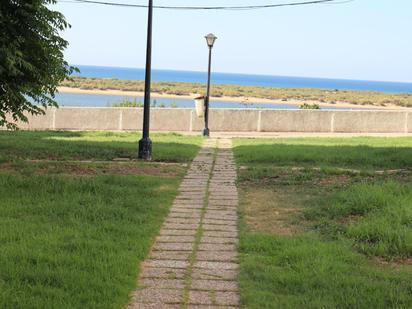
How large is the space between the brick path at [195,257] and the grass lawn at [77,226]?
15 centimetres

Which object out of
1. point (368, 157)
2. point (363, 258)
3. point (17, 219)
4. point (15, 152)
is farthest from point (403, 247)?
point (15, 152)

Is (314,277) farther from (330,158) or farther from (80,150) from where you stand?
(80,150)

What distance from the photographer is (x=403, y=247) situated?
19.3 feet

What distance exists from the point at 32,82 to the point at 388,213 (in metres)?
5.73

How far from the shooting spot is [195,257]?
560 cm

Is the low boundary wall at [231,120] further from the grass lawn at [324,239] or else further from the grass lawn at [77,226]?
the grass lawn at [324,239]

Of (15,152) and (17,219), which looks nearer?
(17,219)

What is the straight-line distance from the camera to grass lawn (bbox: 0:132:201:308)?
4.45 metres

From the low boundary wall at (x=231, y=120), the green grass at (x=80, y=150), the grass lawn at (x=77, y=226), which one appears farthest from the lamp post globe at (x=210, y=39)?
the grass lawn at (x=77, y=226)

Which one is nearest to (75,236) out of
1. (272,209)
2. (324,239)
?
(324,239)

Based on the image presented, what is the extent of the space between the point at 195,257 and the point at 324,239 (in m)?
1.46

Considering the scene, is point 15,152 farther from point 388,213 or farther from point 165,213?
point 388,213

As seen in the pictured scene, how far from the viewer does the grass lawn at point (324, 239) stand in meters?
4.56

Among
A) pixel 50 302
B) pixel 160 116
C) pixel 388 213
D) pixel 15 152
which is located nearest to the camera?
pixel 50 302
